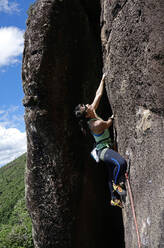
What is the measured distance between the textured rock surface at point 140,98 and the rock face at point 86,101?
0.05 ft

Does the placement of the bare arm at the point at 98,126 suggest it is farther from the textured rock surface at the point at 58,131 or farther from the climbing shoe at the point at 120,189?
the climbing shoe at the point at 120,189

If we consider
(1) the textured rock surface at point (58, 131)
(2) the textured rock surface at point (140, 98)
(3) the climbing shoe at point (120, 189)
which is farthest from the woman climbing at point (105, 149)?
(1) the textured rock surface at point (58, 131)

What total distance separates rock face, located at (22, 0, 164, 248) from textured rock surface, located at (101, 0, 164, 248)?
2 cm

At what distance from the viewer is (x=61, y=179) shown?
614cm

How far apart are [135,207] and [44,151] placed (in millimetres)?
2528

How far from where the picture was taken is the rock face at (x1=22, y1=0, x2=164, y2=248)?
4.12 metres

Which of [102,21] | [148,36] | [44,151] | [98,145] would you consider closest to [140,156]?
[98,145]

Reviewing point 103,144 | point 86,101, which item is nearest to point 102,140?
point 103,144

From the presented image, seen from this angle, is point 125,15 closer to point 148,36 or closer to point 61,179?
point 148,36

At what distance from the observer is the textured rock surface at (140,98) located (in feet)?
12.8

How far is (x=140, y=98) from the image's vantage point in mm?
4488

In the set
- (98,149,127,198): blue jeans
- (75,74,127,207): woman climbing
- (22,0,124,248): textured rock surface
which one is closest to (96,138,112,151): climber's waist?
(75,74,127,207): woman climbing

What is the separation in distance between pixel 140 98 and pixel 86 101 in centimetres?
256

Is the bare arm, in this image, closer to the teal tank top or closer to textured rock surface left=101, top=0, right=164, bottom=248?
the teal tank top
